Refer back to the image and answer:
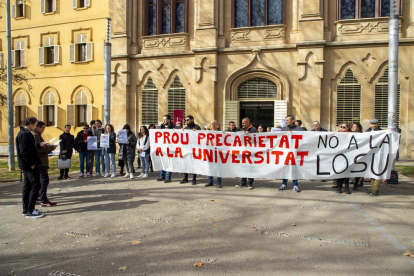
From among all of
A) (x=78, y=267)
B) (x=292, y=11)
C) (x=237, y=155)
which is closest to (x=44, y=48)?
(x=292, y=11)

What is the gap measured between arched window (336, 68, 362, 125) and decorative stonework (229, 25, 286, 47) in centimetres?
395

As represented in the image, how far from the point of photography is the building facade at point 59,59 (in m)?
23.2

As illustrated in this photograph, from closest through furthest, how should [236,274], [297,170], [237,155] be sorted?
[236,274] → [297,170] → [237,155]

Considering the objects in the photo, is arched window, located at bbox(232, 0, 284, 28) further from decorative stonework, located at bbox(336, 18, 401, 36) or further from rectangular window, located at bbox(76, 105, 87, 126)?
rectangular window, located at bbox(76, 105, 87, 126)

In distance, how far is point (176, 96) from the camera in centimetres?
1953

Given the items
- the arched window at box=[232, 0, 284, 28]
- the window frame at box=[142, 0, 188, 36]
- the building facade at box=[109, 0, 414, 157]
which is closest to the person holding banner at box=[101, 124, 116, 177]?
the building facade at box=[109, 0, 414, 157]

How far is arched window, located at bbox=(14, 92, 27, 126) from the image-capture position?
25.8 metres

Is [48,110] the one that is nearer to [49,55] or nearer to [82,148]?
[49,55]

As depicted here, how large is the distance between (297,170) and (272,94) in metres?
10.0

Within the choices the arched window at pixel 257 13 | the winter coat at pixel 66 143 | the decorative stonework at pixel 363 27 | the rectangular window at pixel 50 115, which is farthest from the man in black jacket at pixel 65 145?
the rectangular window at pixel 50 115

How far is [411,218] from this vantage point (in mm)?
6125

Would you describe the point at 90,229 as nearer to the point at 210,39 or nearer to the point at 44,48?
the point at 210,39

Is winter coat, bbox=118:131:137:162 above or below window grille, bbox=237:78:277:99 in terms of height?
below

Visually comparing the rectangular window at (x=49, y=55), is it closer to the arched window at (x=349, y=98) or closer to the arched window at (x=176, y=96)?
the arched window at (x=176, y=96)
